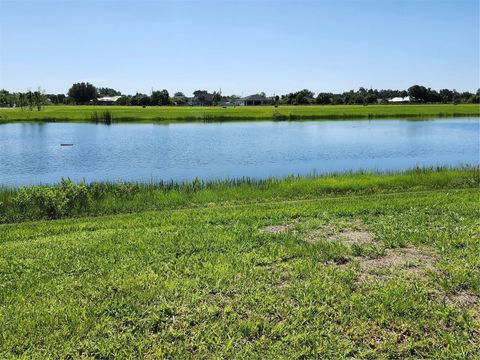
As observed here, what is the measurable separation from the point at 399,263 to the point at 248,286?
94.8 inches

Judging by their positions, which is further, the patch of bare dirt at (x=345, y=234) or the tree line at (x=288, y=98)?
the tree line at (x=288, y=98)

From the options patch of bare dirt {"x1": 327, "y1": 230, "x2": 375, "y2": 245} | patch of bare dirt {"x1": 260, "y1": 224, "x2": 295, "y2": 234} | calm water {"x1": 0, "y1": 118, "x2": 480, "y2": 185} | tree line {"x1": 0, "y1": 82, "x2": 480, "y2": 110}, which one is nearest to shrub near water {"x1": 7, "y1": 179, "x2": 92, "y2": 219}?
patch of bare dirt {"x1": 260, "y1": 224, "x2": 295, "y2": 234}

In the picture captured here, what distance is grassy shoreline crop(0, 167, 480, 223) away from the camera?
1159cm

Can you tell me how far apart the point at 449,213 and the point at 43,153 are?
29.0m

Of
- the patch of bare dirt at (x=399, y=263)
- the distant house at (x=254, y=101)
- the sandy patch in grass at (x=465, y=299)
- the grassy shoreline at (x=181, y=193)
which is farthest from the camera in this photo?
the distant house at (x=254, y=101)

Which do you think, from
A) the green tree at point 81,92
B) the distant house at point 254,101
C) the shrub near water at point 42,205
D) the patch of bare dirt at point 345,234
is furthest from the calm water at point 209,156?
the distant house at point 254,101

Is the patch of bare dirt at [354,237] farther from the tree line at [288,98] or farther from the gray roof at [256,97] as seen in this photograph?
the gray roof at [256,97]

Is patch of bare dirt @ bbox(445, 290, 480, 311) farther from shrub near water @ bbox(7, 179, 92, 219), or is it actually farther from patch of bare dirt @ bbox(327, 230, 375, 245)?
shrub near water @ bbox(7, 179, 92, 219)

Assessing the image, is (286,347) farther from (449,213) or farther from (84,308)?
(449,213)

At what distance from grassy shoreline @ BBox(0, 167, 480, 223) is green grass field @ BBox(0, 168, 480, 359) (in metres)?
2.29

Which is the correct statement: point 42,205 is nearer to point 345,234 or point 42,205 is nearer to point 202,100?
point 345,234

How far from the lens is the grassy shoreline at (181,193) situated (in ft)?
38.0

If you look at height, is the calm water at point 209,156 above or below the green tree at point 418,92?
below

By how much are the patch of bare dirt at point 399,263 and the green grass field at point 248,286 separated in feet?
0.08
